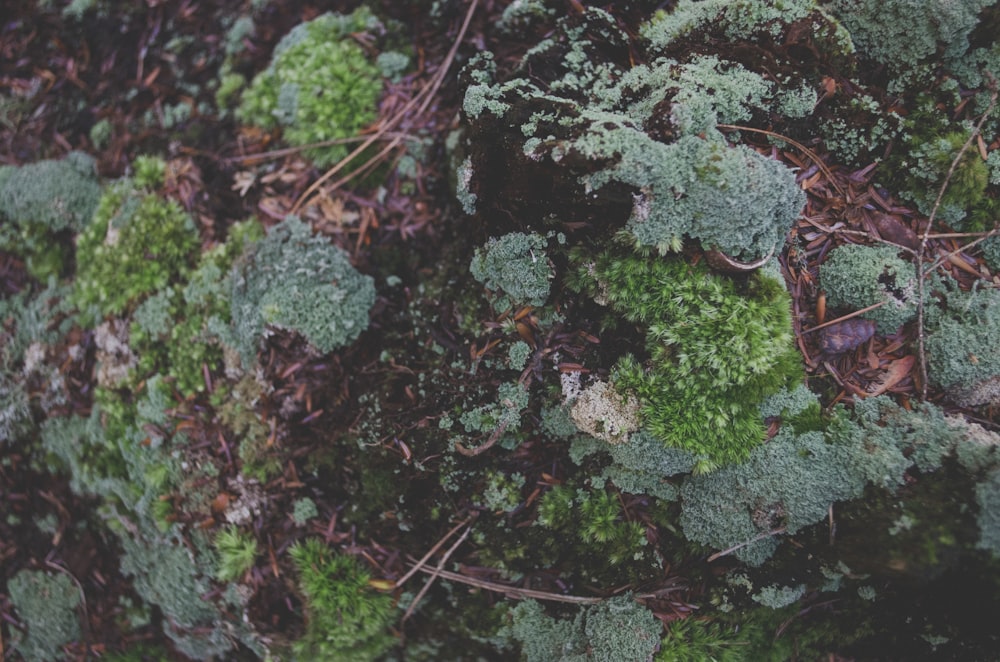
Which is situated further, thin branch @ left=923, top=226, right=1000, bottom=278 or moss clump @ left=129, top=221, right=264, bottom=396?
moss clump @ left=129, top=221, right=264, bottom=396

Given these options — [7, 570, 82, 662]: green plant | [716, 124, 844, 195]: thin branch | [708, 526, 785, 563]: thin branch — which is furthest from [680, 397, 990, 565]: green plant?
[7, 570, 82, 662]: green plant

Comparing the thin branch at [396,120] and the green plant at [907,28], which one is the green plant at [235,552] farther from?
the green plant at [907,28]

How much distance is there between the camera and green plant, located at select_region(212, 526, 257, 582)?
12.4ft

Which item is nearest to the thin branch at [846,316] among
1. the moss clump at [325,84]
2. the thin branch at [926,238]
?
the thin branch at [926,238]

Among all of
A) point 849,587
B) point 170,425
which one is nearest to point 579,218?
point 849,587

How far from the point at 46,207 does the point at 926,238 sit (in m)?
5.81

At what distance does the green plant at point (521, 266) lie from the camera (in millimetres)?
3168

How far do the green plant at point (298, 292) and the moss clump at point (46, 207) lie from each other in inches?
67.1

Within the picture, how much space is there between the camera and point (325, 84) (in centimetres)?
407

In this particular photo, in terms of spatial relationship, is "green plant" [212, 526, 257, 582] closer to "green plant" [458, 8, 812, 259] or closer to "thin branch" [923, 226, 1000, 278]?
"green plant" [458, 8, 812, 259]

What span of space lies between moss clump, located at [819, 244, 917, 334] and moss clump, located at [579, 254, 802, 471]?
1.25 ft

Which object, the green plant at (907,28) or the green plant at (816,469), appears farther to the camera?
the green plant at (907,28)

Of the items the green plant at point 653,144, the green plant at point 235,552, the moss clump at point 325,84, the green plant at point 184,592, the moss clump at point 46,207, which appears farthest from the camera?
the moss clump at point 46,207

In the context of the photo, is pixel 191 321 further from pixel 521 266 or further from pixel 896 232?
pixel 896 232
